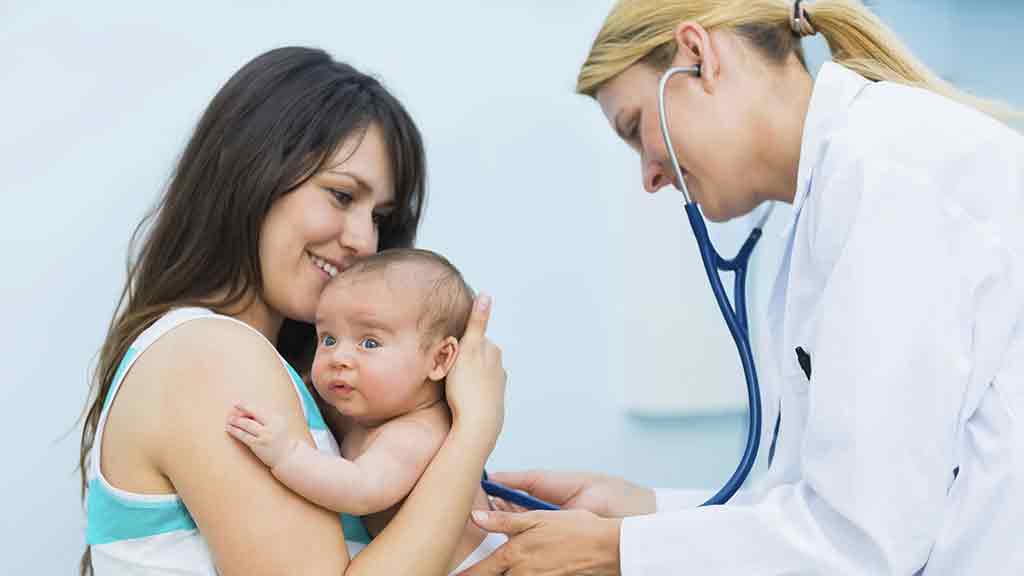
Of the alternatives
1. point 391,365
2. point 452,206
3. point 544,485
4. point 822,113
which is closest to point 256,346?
point 391,365

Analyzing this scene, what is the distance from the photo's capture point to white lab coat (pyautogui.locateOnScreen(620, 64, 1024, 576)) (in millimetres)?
1059

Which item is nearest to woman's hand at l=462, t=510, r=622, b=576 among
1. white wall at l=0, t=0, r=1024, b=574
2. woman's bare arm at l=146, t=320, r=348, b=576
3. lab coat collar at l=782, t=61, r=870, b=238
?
woman's bare arm at l=146, t=320, r=348, b=576

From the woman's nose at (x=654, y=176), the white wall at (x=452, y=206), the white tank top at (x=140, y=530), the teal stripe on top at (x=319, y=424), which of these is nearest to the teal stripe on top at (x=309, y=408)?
the teal stripe on top at (x=319, y=424)

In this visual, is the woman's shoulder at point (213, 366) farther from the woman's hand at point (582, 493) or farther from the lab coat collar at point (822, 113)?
the lab coat collar at point (822, 113)

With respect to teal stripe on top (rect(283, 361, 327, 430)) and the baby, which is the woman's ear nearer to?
the baby

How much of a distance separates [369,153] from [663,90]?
15.0 inches

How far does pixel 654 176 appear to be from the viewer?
1459 mm

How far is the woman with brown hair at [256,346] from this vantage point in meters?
1.10

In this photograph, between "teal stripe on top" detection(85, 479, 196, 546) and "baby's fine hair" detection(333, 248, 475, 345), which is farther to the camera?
"baby's fine hair" detection(333, 248, 475, 345)

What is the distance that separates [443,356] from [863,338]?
499 mm

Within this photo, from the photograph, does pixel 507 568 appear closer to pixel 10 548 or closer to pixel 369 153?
pixel 369 153

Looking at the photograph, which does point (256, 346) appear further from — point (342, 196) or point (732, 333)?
point (732, 333)

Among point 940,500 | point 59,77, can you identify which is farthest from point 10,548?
point 940,500

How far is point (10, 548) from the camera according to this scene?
1.72m
